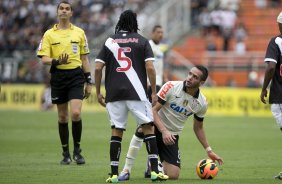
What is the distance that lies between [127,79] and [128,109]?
46 centimetres

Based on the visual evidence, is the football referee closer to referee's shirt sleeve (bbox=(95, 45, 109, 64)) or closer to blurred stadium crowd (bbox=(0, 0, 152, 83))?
referee's shirt sleeve (bbox=(95, 45, 109, 64))

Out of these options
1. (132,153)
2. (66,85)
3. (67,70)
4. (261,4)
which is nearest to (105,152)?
(66,85)

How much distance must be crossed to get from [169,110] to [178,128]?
1.21 feet

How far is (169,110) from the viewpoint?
11.9 m

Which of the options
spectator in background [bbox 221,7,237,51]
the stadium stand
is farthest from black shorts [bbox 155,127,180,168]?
spectator in background [bbox 221,7,237,51]

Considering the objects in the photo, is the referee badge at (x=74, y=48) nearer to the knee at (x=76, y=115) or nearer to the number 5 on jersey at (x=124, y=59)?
the knee at (x=76, y=115)

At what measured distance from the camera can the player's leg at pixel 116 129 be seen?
36.2ft

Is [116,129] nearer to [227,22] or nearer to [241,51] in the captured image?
[241,51]

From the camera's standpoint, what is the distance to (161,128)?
11203 millimetres

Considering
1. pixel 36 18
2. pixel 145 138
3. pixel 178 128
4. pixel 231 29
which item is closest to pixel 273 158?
pixel 178 128

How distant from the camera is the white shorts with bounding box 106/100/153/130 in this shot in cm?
1103

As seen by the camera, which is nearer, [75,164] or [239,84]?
[75,164]

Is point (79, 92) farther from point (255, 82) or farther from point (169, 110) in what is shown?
point (255, 82)

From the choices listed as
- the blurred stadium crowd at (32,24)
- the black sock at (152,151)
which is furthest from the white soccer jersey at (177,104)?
the blurred stadium crowd at (32,24)
